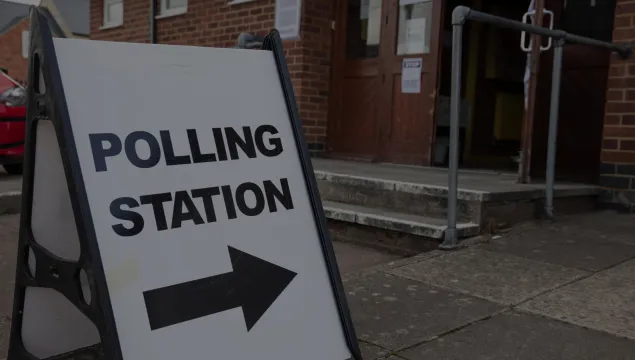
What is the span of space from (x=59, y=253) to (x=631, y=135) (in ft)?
13.9

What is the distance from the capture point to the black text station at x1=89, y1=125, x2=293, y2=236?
165cm

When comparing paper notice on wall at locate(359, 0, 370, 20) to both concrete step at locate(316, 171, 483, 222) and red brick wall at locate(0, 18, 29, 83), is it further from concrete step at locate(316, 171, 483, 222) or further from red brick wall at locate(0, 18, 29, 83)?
red brick wall at locate(0, 18, 29, 83)

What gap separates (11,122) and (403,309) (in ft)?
15.5

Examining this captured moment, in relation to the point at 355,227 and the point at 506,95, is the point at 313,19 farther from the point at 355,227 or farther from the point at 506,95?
the point at 355,227

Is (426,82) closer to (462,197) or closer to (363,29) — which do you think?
(363,29)

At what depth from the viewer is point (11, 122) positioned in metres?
5.80

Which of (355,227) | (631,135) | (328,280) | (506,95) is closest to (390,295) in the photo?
(328,280)

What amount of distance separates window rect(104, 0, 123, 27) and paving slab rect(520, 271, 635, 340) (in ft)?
27.2

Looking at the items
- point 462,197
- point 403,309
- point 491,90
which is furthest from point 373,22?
point 403,309

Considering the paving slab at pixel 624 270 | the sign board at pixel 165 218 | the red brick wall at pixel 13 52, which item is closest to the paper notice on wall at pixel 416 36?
the paving slab at pixel 624 270

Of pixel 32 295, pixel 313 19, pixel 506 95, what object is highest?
pixel 313 19

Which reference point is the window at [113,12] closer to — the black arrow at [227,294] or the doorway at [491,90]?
the doorway at [491,90]

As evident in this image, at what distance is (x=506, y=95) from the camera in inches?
268

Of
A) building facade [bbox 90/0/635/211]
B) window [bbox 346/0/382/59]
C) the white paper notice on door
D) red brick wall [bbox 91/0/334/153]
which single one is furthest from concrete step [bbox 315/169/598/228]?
Result: window [bbox 346/0/382/59]
